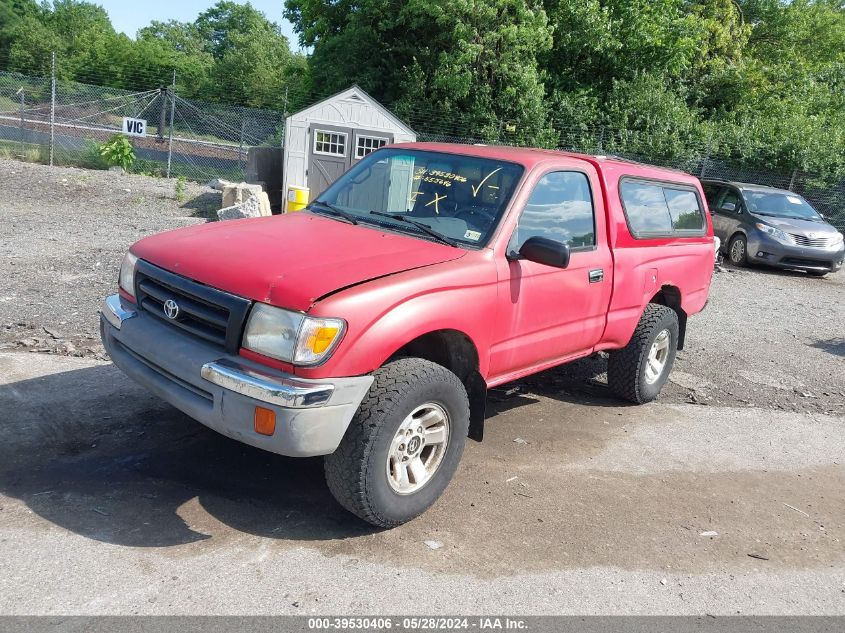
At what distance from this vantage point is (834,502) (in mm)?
4898

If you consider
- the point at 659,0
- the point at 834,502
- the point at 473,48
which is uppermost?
the point at 659,0

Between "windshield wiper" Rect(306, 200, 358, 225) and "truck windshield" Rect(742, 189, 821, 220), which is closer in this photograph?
"windshield wiper" Rect(306, 200, 358, 225)

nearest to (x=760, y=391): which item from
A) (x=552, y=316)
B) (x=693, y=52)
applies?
(x=552, y=316)

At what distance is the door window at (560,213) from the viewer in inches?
182

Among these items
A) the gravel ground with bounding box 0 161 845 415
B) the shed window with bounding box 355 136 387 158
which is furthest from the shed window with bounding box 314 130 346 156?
the gravel ground with bounding box 0 161 845 415

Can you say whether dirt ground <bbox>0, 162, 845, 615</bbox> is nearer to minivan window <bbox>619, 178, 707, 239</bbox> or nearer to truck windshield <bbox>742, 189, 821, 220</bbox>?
minivan window <bbox>619, 178, 707, 239</bbox>

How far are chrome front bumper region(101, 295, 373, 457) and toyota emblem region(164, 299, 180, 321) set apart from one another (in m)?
0.10

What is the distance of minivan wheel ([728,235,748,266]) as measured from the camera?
14968 mm

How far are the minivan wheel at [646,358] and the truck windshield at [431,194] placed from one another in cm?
203

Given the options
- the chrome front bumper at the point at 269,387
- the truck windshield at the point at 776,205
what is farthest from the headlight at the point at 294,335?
the truck windshield at the point at 776,205

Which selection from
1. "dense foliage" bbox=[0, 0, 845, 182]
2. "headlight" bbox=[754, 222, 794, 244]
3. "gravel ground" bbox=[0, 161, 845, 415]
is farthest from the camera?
"dense foliage" bbox=[0, 0, 845, 182]

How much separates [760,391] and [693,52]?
21350 millimetres

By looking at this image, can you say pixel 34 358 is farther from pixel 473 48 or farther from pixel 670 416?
pixel 473 48

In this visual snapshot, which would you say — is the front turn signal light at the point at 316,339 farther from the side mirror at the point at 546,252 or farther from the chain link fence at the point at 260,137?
the chain link fence at the point at 260,137
